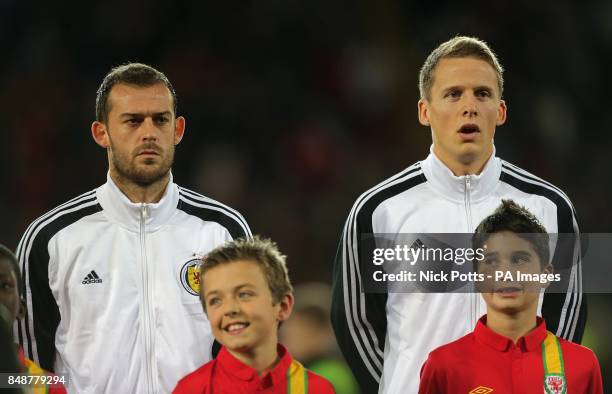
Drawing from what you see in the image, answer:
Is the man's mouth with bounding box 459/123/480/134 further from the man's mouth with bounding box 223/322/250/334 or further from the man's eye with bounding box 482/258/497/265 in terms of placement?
the man's mouth with bounding box 223/322/250/334

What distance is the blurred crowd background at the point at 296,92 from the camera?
449 centimetres

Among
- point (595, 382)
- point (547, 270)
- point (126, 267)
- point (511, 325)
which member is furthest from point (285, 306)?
point (595, 382)

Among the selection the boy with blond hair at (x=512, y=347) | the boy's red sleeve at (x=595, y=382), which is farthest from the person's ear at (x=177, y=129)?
the boy's red sleeve at (x=595, y=382)

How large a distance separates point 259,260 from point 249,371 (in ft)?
1.01

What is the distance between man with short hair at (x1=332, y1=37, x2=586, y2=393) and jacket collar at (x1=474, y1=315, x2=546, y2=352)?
0.58ft

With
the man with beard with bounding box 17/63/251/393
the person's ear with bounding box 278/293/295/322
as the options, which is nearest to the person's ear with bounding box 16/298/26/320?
the man with beard with bounding box 17/63/251/393

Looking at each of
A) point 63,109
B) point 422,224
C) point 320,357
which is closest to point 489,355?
point 422,224

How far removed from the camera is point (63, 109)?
4.67 m

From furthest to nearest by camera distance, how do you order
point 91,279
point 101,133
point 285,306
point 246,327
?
point 101,133
point 91,279
point 285,306
point 246,327

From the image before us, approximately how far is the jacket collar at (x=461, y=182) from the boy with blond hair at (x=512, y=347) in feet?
0.71

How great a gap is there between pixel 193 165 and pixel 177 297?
151cm

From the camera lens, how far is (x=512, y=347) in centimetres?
286

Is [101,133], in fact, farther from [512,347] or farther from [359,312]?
[512,347]

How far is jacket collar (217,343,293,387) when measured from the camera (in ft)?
8.99
